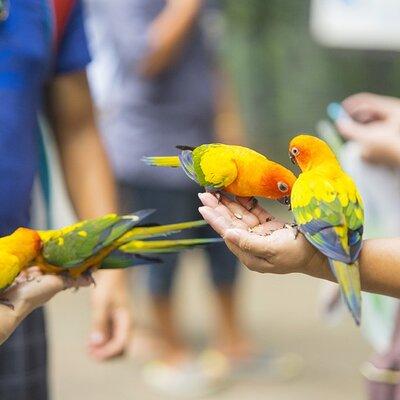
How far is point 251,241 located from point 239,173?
0.12 metres

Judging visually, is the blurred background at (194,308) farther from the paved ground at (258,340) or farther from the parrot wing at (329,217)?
the parrot wing at (329,217)

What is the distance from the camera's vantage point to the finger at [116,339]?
2152 millimetres

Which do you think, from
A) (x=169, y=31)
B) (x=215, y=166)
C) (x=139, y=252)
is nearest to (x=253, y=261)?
(x=215, y=166)

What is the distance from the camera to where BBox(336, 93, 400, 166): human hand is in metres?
2.29

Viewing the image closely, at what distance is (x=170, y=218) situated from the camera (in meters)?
3.88

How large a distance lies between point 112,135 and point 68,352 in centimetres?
104

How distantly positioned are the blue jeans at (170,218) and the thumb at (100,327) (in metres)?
1.53

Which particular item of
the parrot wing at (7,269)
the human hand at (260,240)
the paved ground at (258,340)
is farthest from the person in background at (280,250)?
the paved ground at (258,340)

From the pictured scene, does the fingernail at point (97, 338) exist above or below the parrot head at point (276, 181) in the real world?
below

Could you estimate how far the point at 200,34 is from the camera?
3.88 m

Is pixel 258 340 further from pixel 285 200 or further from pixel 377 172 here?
pixel 285 200

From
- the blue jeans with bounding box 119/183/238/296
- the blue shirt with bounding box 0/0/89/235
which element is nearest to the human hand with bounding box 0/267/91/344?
the blue shirt with bounding box 0/0/89/235

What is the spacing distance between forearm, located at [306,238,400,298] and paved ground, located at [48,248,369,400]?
238 centimetres

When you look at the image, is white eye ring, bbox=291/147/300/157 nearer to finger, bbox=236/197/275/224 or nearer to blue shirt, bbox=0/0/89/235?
finger, bbox=236/197/275/224
